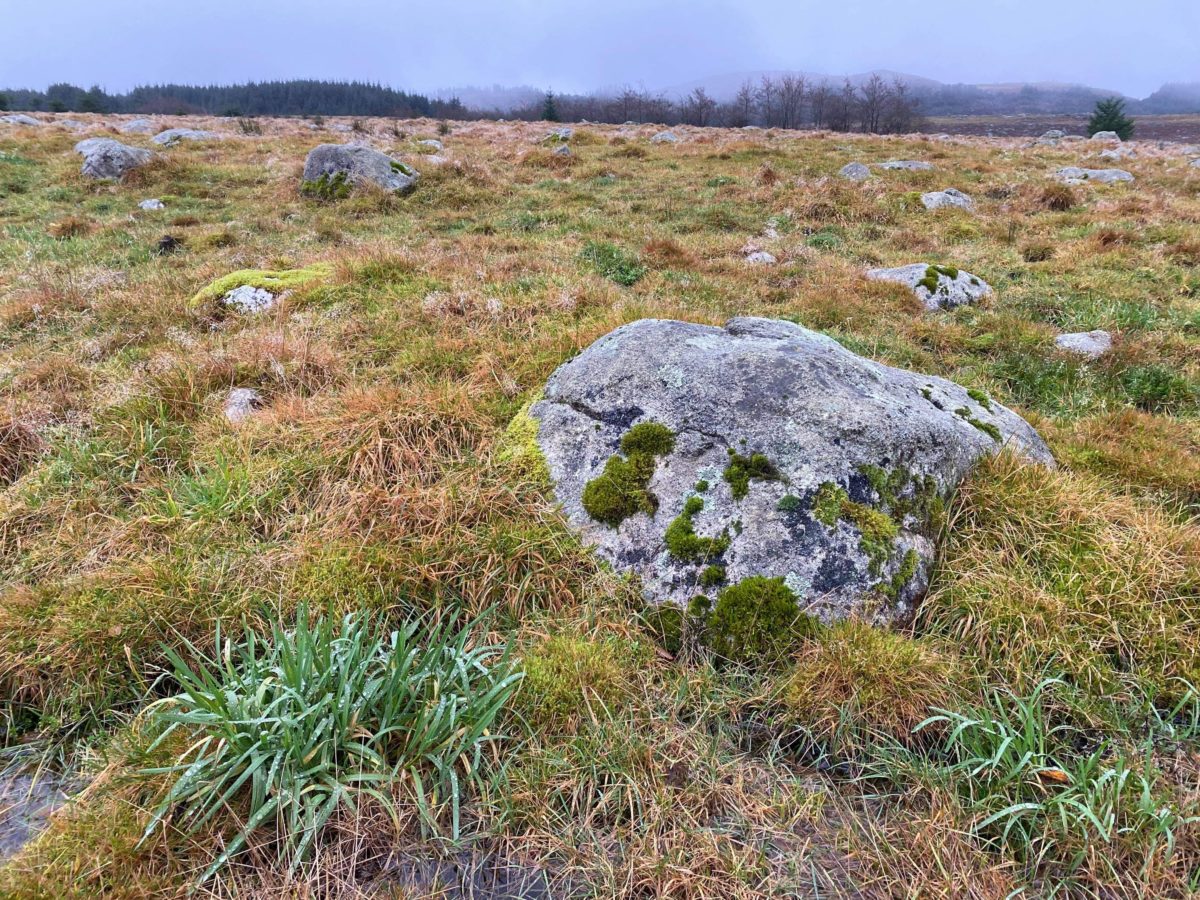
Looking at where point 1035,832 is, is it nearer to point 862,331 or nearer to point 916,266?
point 862,331

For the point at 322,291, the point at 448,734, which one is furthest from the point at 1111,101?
the point at 448,734

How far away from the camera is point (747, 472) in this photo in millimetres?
3758

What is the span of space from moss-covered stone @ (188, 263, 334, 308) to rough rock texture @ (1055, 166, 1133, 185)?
22088mm

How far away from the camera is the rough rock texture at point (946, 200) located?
15156mm

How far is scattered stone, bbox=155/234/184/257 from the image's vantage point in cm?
1090

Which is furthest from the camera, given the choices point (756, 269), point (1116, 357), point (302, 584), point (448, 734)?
point (756, 269)

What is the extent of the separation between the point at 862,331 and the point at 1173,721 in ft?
19.9

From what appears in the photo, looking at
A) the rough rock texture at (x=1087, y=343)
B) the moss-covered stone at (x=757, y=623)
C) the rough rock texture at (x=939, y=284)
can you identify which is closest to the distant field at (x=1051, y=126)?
the rough rock texture at (x=939, y=284)

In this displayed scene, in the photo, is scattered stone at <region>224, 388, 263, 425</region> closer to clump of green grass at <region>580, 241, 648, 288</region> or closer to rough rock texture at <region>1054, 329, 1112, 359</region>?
clump of green grass at <region>580, 241, 648, 288</region>

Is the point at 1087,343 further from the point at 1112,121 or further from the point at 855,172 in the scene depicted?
the point at 1112,121

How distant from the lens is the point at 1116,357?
6.96 meters

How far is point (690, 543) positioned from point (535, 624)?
985 millimetres

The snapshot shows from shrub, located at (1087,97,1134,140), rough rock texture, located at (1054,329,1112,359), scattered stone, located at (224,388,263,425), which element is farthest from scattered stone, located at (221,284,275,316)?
shrub, located at (1087,97,1134,140)

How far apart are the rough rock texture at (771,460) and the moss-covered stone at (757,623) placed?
0.08m
